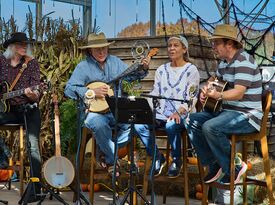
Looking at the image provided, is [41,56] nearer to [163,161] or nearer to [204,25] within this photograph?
[204,25]

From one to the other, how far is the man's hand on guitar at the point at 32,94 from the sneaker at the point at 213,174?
1648 millimetres

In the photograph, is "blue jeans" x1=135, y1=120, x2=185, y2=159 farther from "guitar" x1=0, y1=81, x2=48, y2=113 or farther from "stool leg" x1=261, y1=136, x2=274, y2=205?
"guitar" x1=0, y1=81, x2=48, y2=113

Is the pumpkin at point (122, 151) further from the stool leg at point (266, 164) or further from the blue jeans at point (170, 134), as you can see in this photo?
the stool leg at point (266, 164)

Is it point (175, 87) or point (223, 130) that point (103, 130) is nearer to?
point (175, 87)

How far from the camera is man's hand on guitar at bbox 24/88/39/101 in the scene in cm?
607

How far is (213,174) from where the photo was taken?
18.8ft

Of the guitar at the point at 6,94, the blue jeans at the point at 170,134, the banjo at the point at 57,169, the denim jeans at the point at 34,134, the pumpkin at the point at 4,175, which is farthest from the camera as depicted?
the pumpkin at the point at 4,175

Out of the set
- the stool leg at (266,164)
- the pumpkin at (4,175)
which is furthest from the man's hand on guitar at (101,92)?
the pumpkin at (4,175)

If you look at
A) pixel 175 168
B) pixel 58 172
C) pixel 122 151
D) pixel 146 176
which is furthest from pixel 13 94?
pixel 175 168

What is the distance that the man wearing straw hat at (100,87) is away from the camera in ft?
19.8

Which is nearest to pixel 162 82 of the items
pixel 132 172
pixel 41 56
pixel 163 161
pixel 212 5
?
pixel 163 161

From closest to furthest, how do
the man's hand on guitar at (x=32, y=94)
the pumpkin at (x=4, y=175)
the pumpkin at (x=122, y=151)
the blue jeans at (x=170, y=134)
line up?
the blue jeans at (x=170, y=134), the man's hand on guitar at (x=32, y=94), the pumpkin at (x=122, y=151), the pumpkin at (x=4, y=175)

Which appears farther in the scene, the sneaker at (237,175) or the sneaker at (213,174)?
the sneaker at (213,174)

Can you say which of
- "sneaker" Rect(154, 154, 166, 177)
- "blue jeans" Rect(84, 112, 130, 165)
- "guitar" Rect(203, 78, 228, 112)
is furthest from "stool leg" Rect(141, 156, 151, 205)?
"guitar" Rect(203, 78, 228, 112)
